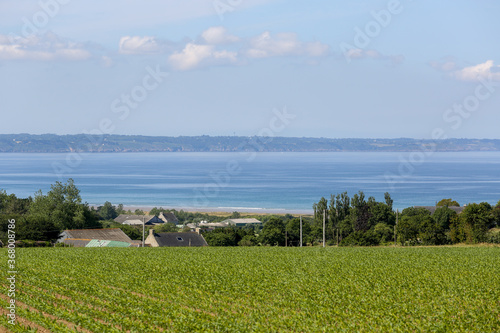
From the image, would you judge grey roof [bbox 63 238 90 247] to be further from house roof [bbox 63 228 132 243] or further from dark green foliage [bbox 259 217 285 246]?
dark green foliage [bbox 259 217 285 246]

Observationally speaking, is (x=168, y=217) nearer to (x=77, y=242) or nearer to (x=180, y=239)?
(x=180, y=239)

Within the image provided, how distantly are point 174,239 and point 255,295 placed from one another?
135 feet

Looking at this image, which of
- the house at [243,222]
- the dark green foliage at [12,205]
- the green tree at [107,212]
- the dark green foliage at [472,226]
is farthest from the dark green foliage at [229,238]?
the green tree at [107,212]

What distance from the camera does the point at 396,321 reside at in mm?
16750

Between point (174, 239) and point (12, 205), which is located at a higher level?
A: point (12, 205)

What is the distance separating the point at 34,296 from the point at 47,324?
479 centimetres

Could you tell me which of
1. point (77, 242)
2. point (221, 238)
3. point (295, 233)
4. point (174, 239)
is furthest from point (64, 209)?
point (295, 233)

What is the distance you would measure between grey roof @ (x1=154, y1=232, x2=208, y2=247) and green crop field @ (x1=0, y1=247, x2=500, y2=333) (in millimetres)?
27060

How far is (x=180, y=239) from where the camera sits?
202 feet

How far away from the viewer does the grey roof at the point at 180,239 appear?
60375 mm

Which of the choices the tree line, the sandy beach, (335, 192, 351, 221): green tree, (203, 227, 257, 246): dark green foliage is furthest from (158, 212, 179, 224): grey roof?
(203, 227, 257, 246): dark green foliage

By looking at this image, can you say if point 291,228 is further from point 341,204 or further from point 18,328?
point 18,328

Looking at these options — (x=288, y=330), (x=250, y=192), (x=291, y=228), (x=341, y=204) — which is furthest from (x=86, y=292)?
(x=250, y=192)

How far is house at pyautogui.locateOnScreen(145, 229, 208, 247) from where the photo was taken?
59.8 m
